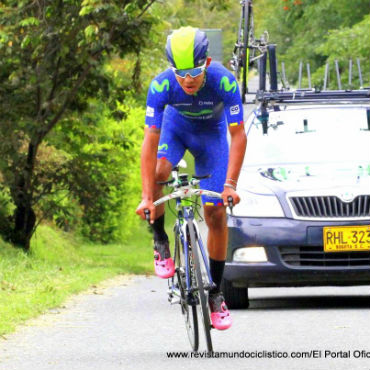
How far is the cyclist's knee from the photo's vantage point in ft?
27.9

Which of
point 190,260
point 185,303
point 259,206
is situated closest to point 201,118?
point 190,260

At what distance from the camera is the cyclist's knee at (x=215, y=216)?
851cm

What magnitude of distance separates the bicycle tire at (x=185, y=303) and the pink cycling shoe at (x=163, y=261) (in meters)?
0.06

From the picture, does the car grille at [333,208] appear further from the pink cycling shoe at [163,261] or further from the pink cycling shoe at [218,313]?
the pink cycling shoe at [218,313]

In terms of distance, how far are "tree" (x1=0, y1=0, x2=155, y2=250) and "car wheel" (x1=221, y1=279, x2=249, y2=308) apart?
666 centimetres

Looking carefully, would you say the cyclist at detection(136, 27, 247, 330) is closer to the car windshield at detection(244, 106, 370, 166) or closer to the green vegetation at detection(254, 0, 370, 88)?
the car windshield at detection(244, 106, 370, 166)

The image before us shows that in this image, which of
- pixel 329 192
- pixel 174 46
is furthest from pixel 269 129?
pixel 174 46

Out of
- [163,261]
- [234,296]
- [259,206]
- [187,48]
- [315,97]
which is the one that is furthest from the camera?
[315,97]

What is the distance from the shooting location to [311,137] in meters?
12.1

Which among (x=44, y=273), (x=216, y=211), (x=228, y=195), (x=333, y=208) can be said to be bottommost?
(x=44, y=273)

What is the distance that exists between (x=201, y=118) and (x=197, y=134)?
0.15 metres

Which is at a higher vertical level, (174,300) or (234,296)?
(174,300)

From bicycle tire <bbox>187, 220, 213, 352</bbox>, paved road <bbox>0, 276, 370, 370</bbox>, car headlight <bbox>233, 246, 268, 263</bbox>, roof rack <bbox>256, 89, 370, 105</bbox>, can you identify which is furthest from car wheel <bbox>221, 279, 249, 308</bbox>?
bicycle tire <bbox>187, 220, 213, 352</bbox>

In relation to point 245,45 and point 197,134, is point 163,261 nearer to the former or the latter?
point 197,134
